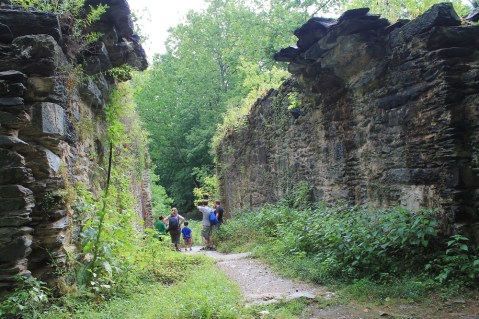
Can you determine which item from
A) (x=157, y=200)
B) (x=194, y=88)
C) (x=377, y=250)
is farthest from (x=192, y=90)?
(x=377, y=250)

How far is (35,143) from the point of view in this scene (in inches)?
157

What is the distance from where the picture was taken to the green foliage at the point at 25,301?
10.9 feet

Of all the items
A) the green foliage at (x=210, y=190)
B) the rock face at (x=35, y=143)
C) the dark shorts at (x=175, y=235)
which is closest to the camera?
the rock face at (x=35, y=143)

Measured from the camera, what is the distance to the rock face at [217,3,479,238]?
515 cm

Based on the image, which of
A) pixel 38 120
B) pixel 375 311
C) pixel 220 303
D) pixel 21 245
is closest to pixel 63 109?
pixel 38 120

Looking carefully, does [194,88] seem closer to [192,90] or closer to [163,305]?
[192,90]

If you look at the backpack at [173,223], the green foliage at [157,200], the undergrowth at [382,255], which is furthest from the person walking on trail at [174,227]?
the green foliage at [157,200]

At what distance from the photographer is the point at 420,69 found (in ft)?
18.4

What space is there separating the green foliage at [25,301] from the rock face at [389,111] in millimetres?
4697

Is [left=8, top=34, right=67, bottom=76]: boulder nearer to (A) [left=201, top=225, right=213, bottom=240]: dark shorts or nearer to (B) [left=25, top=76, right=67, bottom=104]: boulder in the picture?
(B) [left=25, top=76, right=67, bottom=104]: boulder

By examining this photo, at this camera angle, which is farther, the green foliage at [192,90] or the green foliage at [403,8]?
the green foliage at [192,90]

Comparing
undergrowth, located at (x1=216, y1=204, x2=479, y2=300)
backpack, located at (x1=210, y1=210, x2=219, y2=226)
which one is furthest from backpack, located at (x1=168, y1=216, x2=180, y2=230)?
undergrowth, located at (x1=216, y1=204, x2=479, y2=300)

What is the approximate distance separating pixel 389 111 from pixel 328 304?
3397 mm

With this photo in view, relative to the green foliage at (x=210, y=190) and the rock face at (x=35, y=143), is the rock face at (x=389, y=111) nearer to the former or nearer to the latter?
the rock face at (x=35, y=143)
